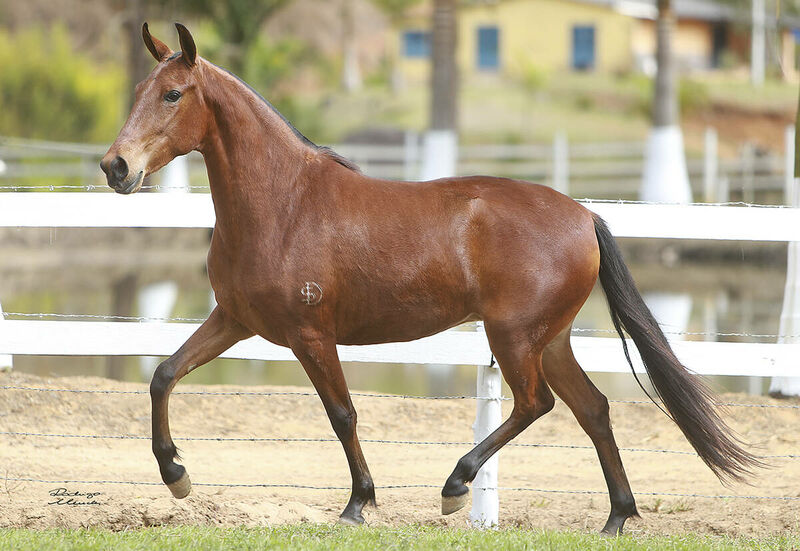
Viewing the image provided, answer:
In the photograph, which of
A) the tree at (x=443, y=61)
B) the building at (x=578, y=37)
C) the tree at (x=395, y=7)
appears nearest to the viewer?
the tree at (x=443, y=61)

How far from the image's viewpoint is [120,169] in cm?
436

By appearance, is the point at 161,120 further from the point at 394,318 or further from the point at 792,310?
the point at 792,310

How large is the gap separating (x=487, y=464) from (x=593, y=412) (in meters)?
0.60

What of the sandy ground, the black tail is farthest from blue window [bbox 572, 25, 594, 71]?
the black tail

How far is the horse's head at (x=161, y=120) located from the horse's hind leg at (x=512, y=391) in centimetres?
149

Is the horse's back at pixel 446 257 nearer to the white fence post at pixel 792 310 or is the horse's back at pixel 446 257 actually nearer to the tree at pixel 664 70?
the white fence post at pixel 792 310

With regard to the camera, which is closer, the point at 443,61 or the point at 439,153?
the point at 443,61

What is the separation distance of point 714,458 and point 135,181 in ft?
8.88

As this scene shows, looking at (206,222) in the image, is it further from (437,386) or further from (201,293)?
(201,293)

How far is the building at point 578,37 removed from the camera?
45938mm

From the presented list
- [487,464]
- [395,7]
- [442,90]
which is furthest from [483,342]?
[395,7]

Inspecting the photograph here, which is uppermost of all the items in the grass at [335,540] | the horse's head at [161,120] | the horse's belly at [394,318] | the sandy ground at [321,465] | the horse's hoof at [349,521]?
the horse's head at [161,120]

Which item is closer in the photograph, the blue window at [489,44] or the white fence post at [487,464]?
the white fence post at [487,464]

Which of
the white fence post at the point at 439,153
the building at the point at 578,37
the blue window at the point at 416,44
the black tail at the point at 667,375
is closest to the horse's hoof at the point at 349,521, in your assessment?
the black tail at the point at 667,375
